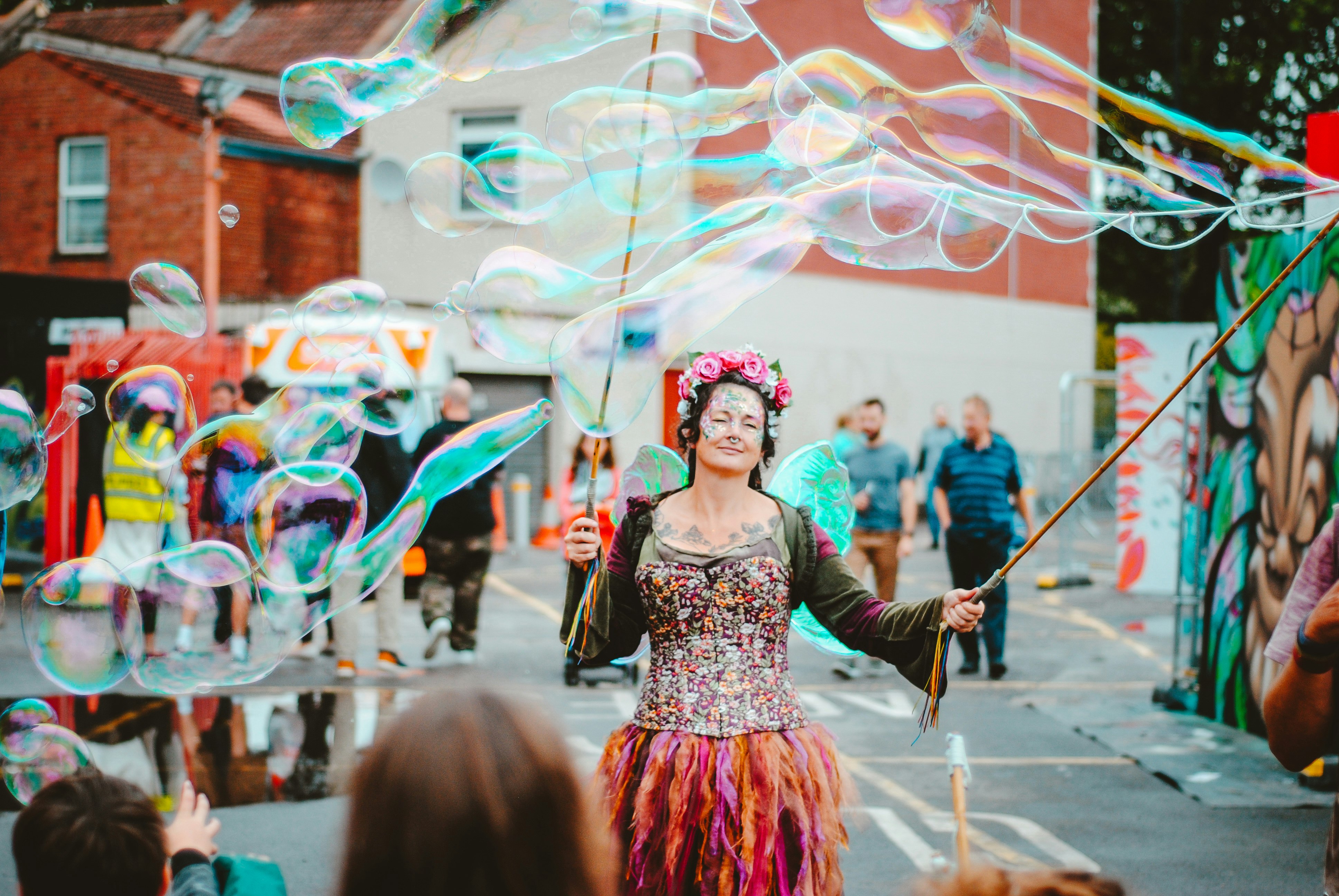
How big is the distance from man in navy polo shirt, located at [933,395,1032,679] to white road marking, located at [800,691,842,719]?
1202 mm

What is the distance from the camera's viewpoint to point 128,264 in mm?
19719

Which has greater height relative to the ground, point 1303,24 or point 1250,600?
point 1303,24

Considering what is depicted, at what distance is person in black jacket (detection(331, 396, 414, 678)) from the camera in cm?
686

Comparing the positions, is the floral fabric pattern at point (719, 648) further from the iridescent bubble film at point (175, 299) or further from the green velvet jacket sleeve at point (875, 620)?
the iridescent bubble film at point (175, 299)

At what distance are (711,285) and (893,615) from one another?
4.64ft

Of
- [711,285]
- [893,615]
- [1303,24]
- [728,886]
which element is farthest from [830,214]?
[1303,24]

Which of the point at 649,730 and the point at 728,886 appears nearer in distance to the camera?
the point at 728,886

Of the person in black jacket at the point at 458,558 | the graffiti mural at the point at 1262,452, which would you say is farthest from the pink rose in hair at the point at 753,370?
the person in black jacket at the point at 458,558

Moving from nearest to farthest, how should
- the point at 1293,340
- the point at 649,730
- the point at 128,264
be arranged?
the point at 649,730
the point at 1293,340
the point at 128,264

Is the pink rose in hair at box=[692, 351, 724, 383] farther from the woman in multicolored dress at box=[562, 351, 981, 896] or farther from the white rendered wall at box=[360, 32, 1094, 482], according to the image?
the white rendered wall at box=[360, 32, 1094, 482]

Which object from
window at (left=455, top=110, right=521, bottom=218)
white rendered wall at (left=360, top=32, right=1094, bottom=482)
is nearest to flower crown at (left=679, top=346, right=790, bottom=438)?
white rendered wall at (left=360, top=32, right=1094, bottom=482)

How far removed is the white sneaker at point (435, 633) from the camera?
8.60m

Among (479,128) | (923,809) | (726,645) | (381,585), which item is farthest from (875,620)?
(479,128)

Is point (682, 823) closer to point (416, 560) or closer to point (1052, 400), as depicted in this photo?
point (416, 560)
